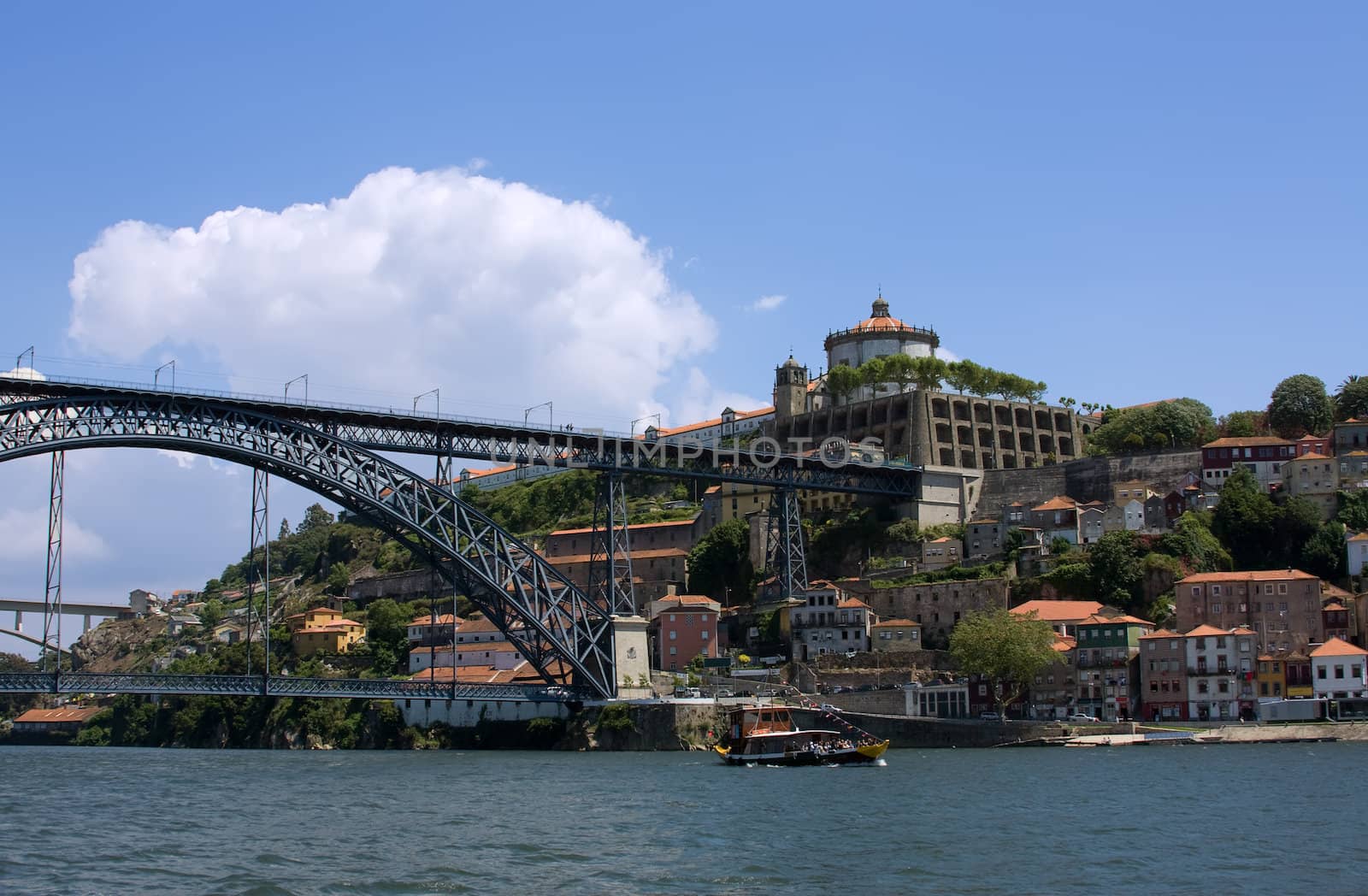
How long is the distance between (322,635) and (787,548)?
1314 inches

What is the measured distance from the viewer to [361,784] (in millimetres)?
47562

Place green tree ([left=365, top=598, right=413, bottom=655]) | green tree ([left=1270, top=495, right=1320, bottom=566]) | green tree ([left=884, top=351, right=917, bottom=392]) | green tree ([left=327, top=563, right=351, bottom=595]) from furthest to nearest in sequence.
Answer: green tree ([left=327, top=563, right=351, bottom=595]) → green tree ([left=884, top=351, right=917, bottom=392]) → green tree ([left=365, top=598, right=413, bottom=655]) → green tree ([left=1270, top=495, right=1320, bottom=566])

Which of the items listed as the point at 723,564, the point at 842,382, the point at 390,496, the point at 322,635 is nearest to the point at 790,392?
the point at 842,382

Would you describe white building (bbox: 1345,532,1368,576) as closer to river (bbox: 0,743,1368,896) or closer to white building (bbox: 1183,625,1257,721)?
white building (bbox: 1183,625,1257,721)

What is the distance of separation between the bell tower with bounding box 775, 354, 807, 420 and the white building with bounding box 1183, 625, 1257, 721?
4293 centimetres

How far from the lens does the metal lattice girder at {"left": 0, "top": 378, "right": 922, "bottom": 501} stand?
57969mm

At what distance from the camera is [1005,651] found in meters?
63.6

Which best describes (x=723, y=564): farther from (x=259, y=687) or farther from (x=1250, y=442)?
(x=259, y=687)

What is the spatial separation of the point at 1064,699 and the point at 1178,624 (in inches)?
230

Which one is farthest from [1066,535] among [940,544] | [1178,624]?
[1178,624]

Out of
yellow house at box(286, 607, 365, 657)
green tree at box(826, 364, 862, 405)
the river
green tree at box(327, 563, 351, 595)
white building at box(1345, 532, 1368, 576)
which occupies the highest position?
green tree at box(826, 364, 862, 405)

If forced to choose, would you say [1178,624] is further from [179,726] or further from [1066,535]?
[179,726]

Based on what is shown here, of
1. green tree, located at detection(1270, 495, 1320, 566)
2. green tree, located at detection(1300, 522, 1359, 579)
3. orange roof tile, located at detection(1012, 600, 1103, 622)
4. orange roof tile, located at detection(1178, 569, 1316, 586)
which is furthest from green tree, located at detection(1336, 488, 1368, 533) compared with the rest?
orange roof tile, located at detection(1012, 600, 1103, 622)

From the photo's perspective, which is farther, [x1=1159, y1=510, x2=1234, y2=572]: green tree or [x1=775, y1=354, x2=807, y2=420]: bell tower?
[x1=775, y1=354, x2=807, y2=420]: bell tower
